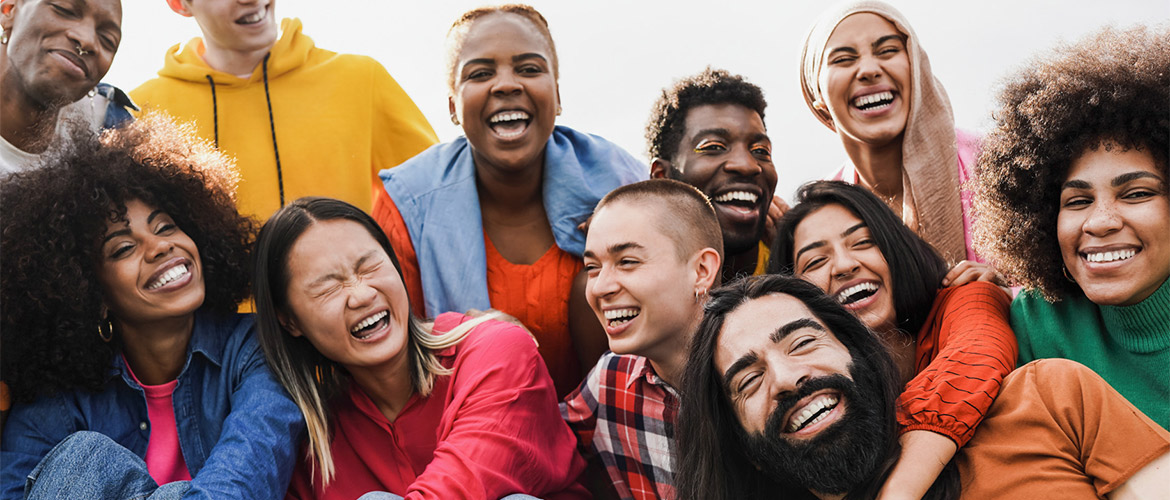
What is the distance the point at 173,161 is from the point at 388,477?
1.65 meters

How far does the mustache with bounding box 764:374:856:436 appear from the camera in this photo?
314cm

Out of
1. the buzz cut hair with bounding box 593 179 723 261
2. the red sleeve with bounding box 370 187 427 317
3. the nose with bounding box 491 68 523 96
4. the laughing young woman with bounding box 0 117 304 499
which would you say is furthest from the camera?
the red sleeve with bounding box 370 187 427 317

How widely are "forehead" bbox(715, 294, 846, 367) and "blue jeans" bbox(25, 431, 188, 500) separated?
1953 millimetres

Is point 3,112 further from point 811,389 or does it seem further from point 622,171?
point 811,389

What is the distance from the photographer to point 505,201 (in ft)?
17.0

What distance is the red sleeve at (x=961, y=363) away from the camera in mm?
3182

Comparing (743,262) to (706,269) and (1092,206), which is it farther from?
(1092,206)

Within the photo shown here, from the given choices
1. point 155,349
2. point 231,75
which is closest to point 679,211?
point 155,349

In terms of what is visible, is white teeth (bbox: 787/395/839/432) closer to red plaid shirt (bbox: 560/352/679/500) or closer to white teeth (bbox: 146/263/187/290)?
red plaid shirt (bbox: 560/352/679/500)

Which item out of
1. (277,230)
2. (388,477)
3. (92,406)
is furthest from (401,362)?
(92,406)

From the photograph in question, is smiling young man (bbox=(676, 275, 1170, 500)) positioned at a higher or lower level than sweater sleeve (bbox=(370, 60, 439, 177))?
lower

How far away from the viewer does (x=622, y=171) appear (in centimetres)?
527

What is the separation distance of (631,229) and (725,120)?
123 cm

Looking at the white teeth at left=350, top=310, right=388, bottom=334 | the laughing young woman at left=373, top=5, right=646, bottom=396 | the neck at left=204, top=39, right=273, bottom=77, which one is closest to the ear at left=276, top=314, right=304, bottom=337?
the white teeth at left=350, top=310, right=388, bottom=334
